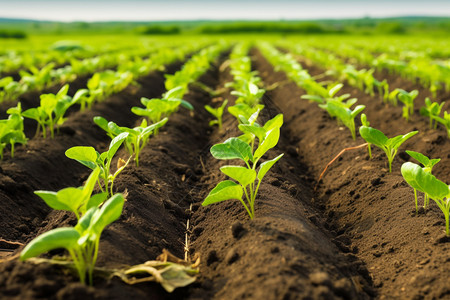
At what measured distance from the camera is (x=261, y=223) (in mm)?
2572

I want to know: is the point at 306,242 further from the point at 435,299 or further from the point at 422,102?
the point at 422,102

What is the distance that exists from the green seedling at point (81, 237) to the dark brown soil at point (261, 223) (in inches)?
4.1

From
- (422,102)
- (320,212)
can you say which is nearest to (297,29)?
(422,102)

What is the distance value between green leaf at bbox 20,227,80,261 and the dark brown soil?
16 centimetres

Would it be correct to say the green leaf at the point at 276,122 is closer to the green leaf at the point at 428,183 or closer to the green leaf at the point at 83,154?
the green leaf at the point at 428,183

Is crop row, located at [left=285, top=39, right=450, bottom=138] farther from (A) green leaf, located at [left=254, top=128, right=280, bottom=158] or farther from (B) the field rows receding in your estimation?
(A) green leaf, located at [left=254, top=128, right=280, bottom=158]

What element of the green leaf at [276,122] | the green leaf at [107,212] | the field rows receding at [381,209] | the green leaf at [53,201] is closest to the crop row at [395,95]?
the field rows receding at [381,209]

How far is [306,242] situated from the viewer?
2.43 m

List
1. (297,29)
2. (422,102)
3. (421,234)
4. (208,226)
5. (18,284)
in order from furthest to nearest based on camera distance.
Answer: (297,29) < (422,102) < (208,226) < (421,234) < (18,284)

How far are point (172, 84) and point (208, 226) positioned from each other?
3696mm

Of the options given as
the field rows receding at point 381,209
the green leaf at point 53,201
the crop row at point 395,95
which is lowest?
the field rows receding at point 381,209

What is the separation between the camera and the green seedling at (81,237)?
1.84 m

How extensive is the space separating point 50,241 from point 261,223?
Result: 1.23 meters

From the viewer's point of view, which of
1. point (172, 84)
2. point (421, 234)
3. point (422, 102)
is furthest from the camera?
point (422, 102)
